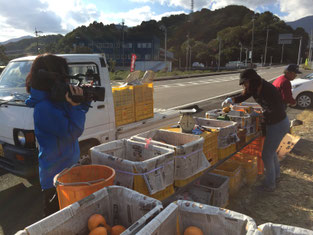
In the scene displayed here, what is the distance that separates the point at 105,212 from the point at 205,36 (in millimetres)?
138678

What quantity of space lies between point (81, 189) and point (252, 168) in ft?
11.3

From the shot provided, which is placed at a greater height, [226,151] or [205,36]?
[205,36]

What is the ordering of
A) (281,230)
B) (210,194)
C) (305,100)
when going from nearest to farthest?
(281,230) → (210,194) → (305,100)

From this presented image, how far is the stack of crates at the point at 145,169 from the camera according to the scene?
237 centimetres

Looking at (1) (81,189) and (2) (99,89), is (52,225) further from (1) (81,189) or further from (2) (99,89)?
(2) (99,89)

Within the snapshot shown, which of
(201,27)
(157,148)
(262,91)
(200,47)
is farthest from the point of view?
(201,27)

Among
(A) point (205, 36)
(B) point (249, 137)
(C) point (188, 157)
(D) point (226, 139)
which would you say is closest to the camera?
(C) point (188, 157)

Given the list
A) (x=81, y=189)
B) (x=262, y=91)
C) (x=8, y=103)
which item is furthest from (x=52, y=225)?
(x=262, y=91)

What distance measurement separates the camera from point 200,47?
103500 millimetres

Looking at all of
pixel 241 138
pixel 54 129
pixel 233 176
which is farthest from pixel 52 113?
pixel 241 138

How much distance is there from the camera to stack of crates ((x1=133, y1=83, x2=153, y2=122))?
495 centimetres

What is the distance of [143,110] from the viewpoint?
202 inches

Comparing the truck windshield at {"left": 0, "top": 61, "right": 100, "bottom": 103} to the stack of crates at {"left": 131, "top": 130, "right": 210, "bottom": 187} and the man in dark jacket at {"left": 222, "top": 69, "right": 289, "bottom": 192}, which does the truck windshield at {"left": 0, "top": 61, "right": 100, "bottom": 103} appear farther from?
the man in dark jacket at {"left": 222, "top": 69, "right": 289, "bottom": 192}

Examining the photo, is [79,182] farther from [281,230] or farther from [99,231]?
[281,230]
